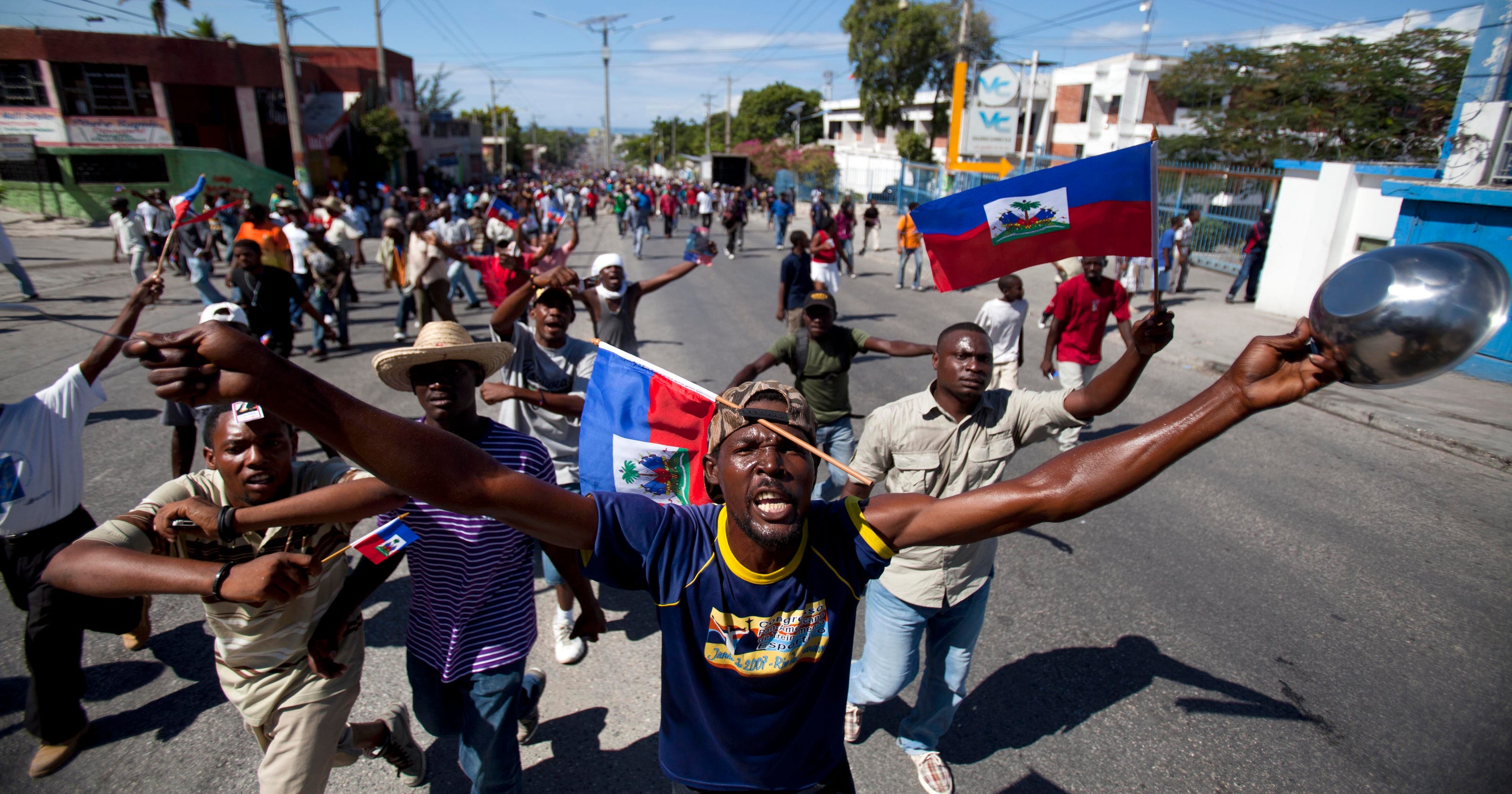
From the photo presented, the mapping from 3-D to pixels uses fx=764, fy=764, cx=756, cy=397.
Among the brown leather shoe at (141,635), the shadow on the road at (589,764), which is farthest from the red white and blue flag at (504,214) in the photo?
the shadow on the road at (589,764)

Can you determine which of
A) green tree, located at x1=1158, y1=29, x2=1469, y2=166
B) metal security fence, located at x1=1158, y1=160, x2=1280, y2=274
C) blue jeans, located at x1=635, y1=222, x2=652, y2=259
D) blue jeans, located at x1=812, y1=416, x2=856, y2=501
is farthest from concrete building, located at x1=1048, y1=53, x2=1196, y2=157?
blue jeans, located at x1=812, y1=416, x2=856, y2=501

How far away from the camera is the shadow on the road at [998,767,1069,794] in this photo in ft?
10.1

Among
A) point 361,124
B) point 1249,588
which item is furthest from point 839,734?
point 361,124

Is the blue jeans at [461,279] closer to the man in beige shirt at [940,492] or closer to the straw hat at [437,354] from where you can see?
the straw hat at [437,354]

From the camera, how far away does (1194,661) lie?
155 inches

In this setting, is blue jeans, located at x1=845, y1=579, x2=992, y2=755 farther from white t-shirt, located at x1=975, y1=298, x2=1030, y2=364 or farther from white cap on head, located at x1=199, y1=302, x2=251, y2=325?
white t-shirt, located at x1=975, y1=298, x2=1030, y2=364

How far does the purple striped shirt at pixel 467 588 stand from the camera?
2566mm

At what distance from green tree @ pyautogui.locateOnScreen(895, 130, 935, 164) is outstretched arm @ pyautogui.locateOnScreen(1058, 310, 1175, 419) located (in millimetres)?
46667

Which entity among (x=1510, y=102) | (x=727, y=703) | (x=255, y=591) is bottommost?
(x=727, y=703)

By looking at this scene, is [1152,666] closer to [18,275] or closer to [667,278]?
[667,278]

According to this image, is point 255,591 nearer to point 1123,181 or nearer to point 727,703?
point 727,703

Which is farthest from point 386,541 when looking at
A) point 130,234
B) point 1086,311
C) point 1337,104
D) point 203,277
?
point 1337,104

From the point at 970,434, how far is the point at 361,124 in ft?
121

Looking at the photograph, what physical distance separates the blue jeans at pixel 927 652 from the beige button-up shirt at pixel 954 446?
79 mm
